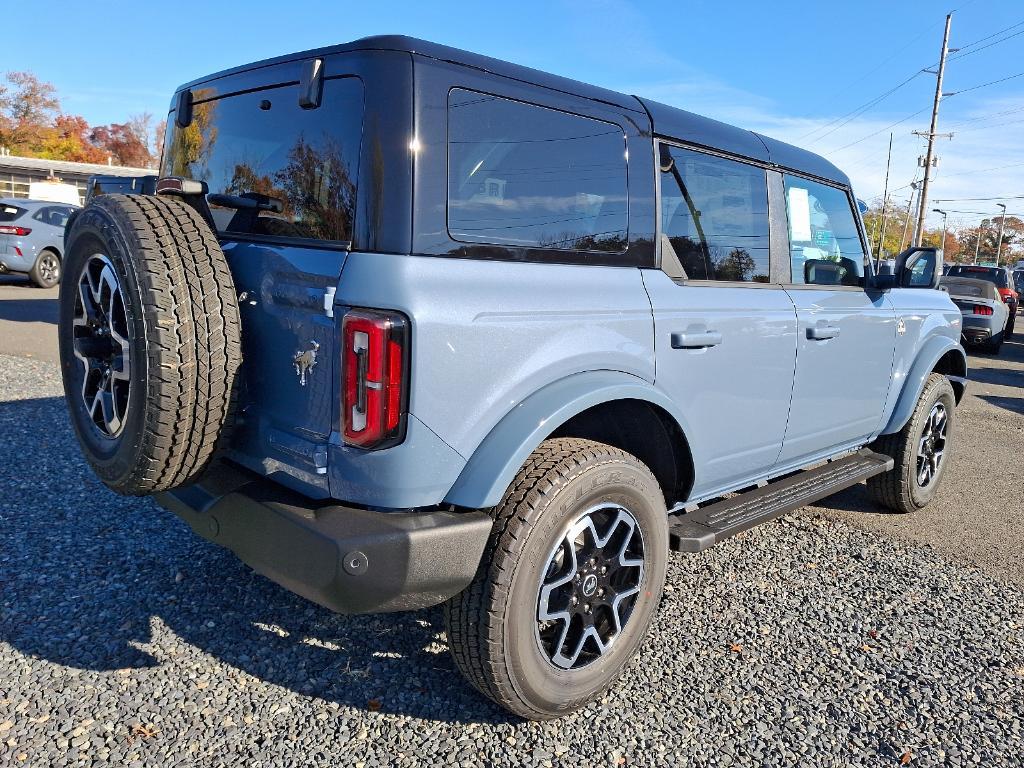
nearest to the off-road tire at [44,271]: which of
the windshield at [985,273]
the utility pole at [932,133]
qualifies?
the windshield at [985,273]

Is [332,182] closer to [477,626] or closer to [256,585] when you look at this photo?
[477,626]

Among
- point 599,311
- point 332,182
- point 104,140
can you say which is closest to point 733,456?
point 599,311

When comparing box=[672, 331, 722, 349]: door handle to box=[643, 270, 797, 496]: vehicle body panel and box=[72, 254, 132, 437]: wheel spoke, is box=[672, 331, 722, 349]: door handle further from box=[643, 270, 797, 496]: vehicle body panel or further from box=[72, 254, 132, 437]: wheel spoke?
box=[72, 254, 132, 437]: wheel spoke

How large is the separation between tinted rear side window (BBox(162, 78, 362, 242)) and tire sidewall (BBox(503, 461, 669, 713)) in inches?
41.5

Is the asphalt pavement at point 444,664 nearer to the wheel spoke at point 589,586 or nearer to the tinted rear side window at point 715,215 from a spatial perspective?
the wheel spoke at point 589,586

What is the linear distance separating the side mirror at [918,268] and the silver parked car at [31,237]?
14.0 metres

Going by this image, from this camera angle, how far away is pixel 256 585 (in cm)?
338

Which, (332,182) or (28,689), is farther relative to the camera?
(28,689)

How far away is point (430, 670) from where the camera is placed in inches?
111

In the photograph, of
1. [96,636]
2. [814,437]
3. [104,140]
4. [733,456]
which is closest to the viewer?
[96,636]

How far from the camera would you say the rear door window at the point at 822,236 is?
374cm

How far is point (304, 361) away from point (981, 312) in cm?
1514

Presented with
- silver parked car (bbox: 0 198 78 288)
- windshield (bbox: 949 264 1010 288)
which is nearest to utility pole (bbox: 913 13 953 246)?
windshield (bbox: 949 264 1010 288)

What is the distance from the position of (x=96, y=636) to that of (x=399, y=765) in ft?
4.49
